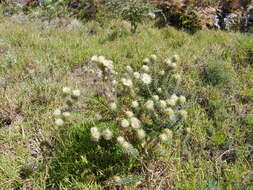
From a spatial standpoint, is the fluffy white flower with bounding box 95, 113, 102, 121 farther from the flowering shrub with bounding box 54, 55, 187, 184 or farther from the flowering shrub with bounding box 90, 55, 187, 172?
the flowering shrub with bounding box 90, 55, 187, 172

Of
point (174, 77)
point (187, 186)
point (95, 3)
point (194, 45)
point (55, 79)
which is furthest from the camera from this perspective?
point (95, 3)

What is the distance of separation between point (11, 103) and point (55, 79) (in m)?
0.64

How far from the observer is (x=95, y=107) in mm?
2316

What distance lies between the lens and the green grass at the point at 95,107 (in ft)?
5.54

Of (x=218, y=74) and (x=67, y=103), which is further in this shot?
(x=218, y=74)

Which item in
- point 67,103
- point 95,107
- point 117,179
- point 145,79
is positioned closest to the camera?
point 117,179

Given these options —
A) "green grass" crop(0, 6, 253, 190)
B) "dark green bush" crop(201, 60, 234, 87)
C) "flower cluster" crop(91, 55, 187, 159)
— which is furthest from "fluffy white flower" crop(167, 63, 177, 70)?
"dark green bush" crop(201, 60, 234, 87)

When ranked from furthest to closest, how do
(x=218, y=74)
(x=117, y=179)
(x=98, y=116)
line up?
1. (x=218, y=74)
2. (x=98, y=116)
3. (x=117, y=179)

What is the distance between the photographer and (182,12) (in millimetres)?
4375

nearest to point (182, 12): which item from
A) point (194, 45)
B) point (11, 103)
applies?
point (194, 45)

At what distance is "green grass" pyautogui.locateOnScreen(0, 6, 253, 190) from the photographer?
169 centimetres

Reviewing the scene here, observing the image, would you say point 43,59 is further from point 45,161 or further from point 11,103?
point 45,161

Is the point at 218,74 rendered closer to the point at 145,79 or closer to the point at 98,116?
the point at 145,79

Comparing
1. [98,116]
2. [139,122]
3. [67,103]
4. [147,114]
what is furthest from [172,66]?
[67,103]
